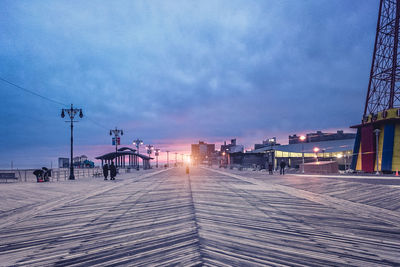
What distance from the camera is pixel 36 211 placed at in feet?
26.2

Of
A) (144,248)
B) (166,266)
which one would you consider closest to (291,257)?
(166,266)

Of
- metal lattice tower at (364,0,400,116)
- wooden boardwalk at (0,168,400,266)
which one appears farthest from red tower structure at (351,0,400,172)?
wooden boardwalk at (0,168,400,266)

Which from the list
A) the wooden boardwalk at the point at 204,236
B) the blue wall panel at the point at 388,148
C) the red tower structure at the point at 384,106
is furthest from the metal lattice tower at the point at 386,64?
the wooden boardwalk at the point at 204,236

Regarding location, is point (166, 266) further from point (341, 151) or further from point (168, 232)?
point (341, 151)

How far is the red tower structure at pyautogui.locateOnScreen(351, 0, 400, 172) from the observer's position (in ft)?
89.2

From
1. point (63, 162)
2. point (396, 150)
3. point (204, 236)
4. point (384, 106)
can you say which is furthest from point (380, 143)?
point (63, 162)

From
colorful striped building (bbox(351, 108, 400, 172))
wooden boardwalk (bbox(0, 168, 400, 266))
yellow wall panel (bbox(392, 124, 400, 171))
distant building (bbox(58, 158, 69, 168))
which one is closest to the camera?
wooden boardwalk (bbox(0, 168, 400, 266))

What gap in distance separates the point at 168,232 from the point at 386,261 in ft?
13.8

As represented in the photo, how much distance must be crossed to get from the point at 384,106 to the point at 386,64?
18.5 ft

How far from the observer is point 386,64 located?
96.1 feet

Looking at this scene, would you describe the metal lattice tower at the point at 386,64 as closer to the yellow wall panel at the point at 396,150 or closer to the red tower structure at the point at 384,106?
the red tower structure at the point at 384,106

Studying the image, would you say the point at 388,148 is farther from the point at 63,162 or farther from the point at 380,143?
the point at 63,162

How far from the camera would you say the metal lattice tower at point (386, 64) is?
2845 centimetres

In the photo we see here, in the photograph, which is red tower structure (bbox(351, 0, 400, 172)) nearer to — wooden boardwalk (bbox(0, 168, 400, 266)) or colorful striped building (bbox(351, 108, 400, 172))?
colorful striped building (bbox(351, 108, 400, 172))
